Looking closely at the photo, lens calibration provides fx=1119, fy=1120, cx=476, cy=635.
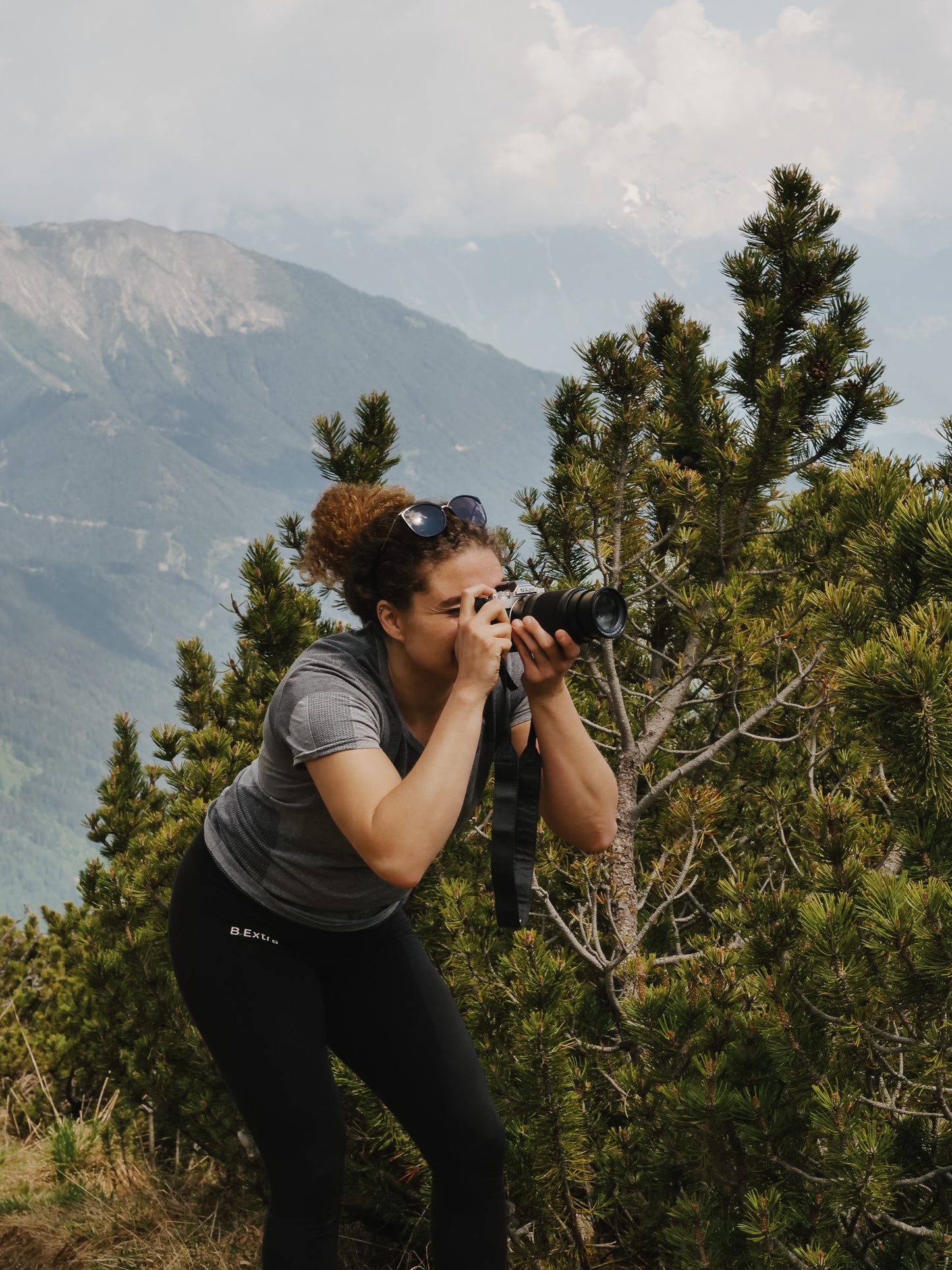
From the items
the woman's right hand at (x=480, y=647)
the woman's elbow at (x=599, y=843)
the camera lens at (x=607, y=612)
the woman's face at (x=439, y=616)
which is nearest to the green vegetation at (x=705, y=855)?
the woman's elbow at (x=599, y=843)

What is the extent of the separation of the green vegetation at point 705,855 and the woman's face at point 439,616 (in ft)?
2.05

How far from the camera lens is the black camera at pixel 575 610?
182 centimetres

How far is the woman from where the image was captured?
184 cm

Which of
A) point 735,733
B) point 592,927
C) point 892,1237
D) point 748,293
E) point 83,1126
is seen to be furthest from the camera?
point 83,1126

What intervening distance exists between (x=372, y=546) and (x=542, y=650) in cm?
37

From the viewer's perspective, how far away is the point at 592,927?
3.09 metres

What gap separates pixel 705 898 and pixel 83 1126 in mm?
2816

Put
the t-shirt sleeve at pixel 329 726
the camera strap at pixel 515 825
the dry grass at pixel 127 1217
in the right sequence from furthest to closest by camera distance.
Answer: the dry grass at pixel 127 1217, the camera strap at pixel 515 825, the t-shirt sleeve at pixel 329 726

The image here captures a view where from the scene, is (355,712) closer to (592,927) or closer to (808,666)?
(592,927)

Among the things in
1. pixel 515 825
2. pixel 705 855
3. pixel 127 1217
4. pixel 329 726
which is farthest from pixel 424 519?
pixel 127 1217

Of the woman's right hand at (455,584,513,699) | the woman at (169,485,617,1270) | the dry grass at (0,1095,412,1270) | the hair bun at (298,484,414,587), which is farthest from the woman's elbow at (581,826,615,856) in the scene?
the dry grass at (0,1095,412,1270)

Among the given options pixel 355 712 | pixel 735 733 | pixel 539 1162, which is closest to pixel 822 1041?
pixel 539 1162

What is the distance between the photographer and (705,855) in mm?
3414

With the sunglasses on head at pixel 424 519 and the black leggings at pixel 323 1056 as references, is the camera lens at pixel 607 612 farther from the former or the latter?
the black leggings at pixel 323 1056
